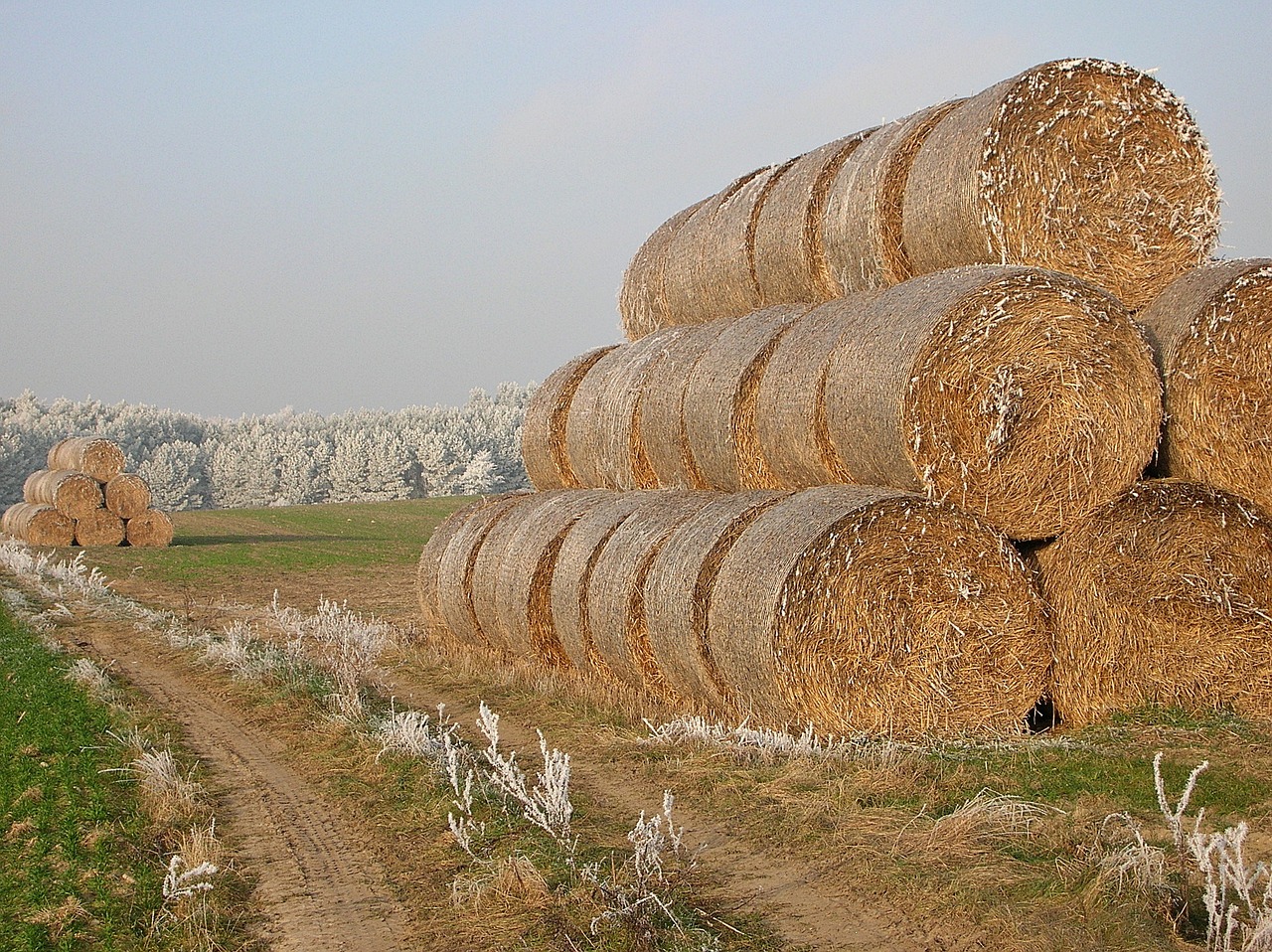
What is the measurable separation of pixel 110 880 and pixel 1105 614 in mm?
6244

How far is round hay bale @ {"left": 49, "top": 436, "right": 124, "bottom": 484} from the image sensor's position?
108 feet

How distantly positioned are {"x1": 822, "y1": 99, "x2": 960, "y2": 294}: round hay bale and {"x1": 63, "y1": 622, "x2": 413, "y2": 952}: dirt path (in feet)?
18.9

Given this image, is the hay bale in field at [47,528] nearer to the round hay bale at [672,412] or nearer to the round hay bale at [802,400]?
the round hay bale at [672,412]

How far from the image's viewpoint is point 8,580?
23281 millimetres

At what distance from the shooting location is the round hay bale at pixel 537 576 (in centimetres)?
1178

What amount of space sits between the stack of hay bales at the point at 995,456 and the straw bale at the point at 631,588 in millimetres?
35

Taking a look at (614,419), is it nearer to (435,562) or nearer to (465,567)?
(465,567)

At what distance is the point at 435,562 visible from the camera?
1430cm

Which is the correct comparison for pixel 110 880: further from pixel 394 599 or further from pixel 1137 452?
pixel 394 599

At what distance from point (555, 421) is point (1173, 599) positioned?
696 centimetres

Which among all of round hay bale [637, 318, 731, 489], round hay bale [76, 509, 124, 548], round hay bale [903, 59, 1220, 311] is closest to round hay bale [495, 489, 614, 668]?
round hay bale [637, 318, 731, 489]

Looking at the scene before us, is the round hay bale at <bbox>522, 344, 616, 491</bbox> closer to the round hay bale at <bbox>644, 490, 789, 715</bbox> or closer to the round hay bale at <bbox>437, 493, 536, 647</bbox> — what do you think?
the round hay bale at <bbox>437, 493, 536, 647</bbox>

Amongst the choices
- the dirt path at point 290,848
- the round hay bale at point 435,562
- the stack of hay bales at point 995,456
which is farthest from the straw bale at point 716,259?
the dirt path at point 290,848

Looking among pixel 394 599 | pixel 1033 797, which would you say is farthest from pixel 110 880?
pixel 394 599
